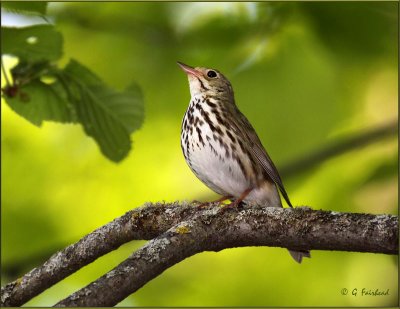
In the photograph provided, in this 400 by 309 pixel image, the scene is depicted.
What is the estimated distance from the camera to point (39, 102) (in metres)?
3.84

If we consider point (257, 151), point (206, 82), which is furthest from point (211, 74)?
point (257, 151)

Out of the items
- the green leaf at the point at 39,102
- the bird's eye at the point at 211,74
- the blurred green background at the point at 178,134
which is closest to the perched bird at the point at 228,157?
the bird's eye at the point at 211,74

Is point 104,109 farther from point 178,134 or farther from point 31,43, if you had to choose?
point 178,134

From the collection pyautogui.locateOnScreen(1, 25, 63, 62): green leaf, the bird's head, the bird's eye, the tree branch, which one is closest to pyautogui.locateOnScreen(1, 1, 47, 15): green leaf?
pyautogui.locateOnScreen(1, 25, 63, 62): green leaf

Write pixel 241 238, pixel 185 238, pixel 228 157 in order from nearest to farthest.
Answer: pixel 185 238 → pixel 241 238 → pixel 228 157

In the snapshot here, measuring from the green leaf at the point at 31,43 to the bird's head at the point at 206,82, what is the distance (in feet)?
3.24

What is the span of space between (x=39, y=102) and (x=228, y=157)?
1121mm

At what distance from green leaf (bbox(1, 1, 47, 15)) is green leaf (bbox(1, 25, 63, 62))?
87 mm

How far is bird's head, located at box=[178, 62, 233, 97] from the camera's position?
180 inches

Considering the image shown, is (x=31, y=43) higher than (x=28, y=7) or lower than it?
lower

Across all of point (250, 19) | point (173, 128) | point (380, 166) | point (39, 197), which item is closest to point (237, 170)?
point (380, 166)

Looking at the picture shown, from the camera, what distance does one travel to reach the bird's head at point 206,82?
4.58 meters

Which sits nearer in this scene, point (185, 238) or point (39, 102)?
point (185, 238)

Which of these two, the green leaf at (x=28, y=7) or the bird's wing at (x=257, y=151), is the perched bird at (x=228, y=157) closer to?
the bird's wing at (x=257, y=151)
